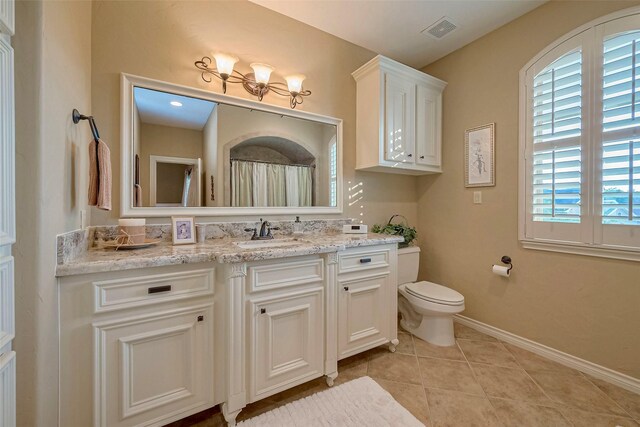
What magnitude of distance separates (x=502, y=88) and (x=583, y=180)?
1.02 meters

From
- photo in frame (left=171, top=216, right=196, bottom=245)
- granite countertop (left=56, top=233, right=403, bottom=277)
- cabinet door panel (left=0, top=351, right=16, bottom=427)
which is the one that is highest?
photo in frame (left=171, top=216, right=196, bottom=245)

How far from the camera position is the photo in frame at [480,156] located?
228 cm

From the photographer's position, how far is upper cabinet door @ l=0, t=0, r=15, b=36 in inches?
30.2

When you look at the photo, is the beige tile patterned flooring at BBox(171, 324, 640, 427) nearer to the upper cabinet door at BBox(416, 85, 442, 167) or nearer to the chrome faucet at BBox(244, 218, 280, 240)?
the chrome faucet at BBox(244, 218, 280, 240)

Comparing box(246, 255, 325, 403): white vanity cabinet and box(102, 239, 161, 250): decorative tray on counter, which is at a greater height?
box(102, 239, 161, 250): decorative tray on counter

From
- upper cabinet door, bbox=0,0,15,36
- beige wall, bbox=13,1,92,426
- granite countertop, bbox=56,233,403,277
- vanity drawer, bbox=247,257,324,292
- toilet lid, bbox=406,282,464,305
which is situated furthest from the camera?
toilet lid, bbox=406,282,464,305

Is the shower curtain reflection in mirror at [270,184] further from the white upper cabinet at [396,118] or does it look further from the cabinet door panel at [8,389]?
the cabinet door panel at [8,389]

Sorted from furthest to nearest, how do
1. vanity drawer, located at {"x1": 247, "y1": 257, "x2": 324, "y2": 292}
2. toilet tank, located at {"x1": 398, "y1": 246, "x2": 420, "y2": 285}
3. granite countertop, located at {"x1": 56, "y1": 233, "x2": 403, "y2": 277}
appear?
1. toilet tank, located at {"x1": 398, "y1": 246, "x2": 420, "y2": 285}
2. vanity drawer, located at {"x1": 247, "y1": 257, "x2": 324, "y2": 292}
3. granite countertop, located at {"x1": 56, "y1": 233, "x2": 403, "y2": 277}

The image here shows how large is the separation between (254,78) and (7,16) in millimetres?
1328

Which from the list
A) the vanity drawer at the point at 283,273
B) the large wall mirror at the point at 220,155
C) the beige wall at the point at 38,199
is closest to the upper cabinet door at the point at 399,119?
the large wall mirror at the point at 220,155

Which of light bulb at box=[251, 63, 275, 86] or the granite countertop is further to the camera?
light bulb at box=[251, 63, 275, 86]

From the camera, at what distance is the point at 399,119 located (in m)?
2.33

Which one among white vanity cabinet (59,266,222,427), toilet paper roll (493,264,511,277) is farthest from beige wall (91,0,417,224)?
toilet paper roll (493,264,511,277)

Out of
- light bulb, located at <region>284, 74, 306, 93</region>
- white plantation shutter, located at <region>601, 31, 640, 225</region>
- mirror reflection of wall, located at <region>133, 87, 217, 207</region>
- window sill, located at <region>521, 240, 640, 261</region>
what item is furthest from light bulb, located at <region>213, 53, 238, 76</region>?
window sill, located at <region>521, 240, 640, 261</region>
